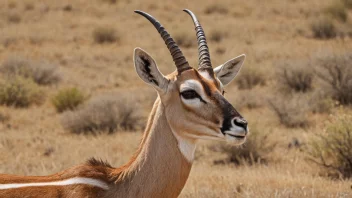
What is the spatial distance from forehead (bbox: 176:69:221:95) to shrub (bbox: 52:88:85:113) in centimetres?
981

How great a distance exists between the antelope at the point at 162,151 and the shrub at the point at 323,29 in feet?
68.0

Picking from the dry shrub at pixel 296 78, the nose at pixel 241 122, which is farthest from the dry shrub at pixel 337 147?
the dry shrub at pixel 296 78

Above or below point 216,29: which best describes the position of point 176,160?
above

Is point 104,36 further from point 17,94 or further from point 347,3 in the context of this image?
Result: point 347,3

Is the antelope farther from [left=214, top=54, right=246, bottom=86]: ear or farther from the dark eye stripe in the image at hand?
[left=214, top=54, right=246, bottom=86]: ear

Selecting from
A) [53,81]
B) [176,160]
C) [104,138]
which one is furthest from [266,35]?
[176,160]

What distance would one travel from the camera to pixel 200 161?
1102cm

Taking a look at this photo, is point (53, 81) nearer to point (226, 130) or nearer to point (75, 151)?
point (75, 151)

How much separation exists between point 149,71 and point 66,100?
390 inches

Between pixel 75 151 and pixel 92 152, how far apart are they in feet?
0.92

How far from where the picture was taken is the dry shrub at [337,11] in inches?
1184

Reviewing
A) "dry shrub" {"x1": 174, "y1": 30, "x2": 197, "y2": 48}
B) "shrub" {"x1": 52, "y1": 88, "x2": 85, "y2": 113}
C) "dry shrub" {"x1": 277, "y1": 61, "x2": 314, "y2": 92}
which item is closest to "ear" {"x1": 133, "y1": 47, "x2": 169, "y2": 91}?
"shrub" {"x1": 52, "y1": 88, "x2": 85, "y2": 113}

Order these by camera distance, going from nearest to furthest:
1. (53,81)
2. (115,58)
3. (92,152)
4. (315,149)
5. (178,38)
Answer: (315,149) < (92,152) < (53,81) < (115,58) < (178,38)

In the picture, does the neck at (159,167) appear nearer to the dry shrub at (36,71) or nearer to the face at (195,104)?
the face at (195,104)
